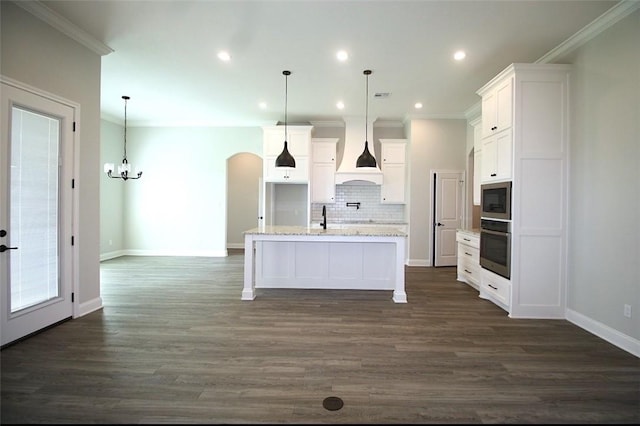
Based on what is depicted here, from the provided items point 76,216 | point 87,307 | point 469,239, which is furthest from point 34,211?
point 469,239

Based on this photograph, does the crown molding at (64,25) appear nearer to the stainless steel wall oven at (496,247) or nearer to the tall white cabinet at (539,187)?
A: the tall white cabinet at (539,187)

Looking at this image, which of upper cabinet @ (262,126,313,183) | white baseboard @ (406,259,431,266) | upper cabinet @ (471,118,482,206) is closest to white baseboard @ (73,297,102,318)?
upper cabinet @ (262,126,313,183)

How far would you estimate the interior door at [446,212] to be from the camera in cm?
661

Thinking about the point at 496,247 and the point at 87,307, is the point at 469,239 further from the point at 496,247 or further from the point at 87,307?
the point at 87,307

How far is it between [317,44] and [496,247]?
334 centimetres

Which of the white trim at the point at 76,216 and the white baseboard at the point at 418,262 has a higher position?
the white trim at the point at 76,216

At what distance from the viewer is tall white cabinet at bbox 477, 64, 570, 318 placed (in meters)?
3.58

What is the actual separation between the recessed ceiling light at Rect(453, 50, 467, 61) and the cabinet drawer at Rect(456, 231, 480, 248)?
249 centimetres

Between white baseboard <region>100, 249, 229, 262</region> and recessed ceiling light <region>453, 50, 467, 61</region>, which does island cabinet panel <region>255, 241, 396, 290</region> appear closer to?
recessed ceiling light <region>453, 50, 467, 61</region>

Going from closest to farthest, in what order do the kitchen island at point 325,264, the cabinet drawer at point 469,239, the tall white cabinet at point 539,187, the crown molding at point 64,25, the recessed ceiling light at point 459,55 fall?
the crown molding at point 64,25, the tall white cabinet at point 539,187, the recessed ceiling light at point 459,55, the kitchen island at point 325,264, the cabinet drawer at point 469,239

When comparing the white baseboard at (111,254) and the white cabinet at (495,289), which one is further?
the white baseboard at (111,254)

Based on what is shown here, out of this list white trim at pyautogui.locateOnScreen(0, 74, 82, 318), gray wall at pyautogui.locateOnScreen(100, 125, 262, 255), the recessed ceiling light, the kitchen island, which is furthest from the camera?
gray wall at pyautogui.locateOnScreen(100, 125, 262, 255)

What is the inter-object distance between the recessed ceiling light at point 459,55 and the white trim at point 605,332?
3256 mm

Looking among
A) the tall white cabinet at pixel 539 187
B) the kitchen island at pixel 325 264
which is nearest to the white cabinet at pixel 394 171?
the kitchen island at pixel 325 264
